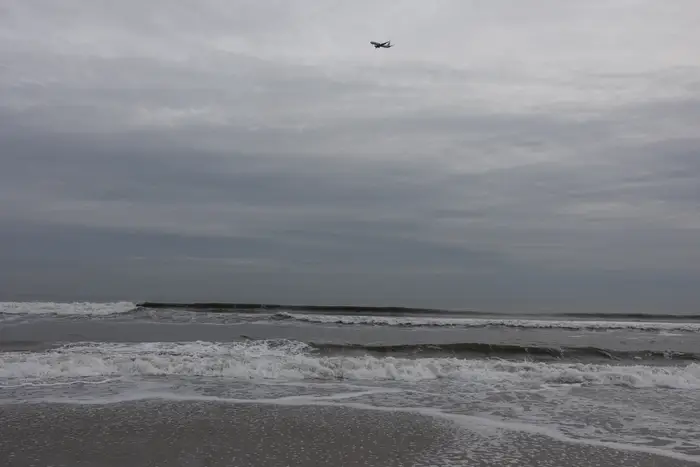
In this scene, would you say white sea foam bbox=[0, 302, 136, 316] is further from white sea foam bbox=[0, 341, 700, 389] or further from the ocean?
white sea foam bbox=[0, 341, 700, 389]

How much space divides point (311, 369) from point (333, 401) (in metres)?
3.08

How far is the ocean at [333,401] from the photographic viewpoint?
7598 millimetres

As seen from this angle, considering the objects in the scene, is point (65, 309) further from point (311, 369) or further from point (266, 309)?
point (311, 369)

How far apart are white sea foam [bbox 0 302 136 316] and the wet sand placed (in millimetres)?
22170

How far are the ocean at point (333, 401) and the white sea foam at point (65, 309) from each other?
27.2 feet

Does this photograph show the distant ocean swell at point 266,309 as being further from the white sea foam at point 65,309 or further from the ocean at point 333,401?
the ocean at point 333,401

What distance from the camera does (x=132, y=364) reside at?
13523 mm

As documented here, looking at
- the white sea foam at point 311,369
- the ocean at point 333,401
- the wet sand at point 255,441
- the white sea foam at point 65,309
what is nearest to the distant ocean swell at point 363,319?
the white sea foam at point 65,309

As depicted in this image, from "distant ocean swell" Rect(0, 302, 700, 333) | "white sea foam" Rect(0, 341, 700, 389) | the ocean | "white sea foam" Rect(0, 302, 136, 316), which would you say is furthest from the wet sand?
"white sea foam" Rect(0, 302, 136, 316)

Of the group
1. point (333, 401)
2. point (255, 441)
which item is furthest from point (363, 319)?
point (255, 441)

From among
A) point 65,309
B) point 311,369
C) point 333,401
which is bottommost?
point 333,401

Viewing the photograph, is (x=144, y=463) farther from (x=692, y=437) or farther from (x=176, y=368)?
(x=692, y=437)

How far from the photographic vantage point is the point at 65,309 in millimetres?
31219

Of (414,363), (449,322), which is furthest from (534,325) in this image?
(414,363)
